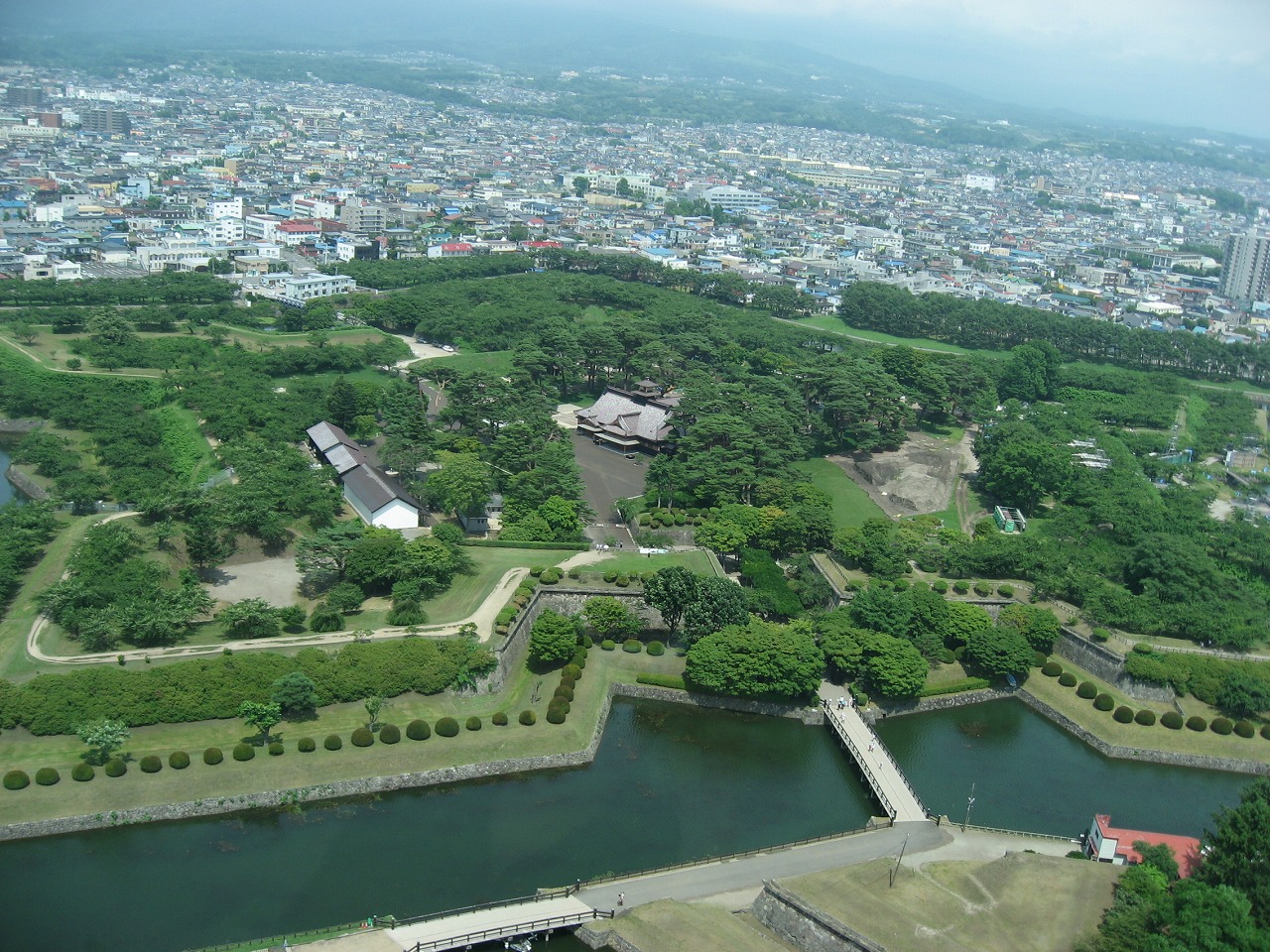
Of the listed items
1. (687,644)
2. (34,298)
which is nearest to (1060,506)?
(687,644)

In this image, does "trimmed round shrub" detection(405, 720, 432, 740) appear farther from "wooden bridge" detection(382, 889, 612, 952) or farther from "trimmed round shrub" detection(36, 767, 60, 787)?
"trimmed round shrub" detection(36, 767, 60, 787)

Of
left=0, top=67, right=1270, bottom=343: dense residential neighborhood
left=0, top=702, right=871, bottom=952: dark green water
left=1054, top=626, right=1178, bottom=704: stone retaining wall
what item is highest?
left=0, top=67, right=1270, bottom=343: dense residential neighborhood

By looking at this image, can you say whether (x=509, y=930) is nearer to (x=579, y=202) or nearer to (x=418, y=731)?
(x=418, y=731)

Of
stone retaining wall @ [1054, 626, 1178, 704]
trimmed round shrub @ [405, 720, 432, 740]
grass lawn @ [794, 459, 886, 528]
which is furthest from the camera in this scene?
grass lawn @ [794, 459, 886, 528]

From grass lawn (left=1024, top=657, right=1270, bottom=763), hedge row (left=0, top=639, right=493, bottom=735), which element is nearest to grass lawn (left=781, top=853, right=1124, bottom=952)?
grass lawn (left=1024, top=657, right=1270, bottom=763)

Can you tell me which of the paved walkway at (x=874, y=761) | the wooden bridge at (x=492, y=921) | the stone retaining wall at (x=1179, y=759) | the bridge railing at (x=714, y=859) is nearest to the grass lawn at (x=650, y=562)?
the paved walkway at (x=874, y=761)

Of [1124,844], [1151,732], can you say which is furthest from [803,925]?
[1151,732]
